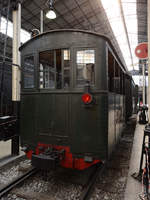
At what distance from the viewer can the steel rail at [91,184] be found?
8.34 feet

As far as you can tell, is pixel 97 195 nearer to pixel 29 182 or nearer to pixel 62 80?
pixel 29 182

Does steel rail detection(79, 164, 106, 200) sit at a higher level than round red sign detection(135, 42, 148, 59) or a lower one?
lower

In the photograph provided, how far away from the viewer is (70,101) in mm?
2891

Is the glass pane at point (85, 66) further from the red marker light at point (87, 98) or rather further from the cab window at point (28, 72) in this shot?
the cab window at point (28, 72)

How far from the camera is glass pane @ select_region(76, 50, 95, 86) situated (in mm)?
2844

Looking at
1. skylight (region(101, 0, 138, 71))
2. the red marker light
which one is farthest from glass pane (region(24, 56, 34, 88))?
skylight (region(101, 0, 138, 71))

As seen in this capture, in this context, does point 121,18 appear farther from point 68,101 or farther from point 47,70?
point 68,101

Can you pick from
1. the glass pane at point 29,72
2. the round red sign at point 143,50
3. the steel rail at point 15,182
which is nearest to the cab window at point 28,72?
the glass pane at point 29,72

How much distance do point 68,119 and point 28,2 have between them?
10676 millimetres

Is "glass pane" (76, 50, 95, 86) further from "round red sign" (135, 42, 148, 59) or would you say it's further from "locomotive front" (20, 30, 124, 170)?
"round red sign" (135, 42, 148, 59)

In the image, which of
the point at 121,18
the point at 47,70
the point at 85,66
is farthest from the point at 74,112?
the point at 121,18

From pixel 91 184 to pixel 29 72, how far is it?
259cm

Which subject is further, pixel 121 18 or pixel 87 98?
pixel 121 18

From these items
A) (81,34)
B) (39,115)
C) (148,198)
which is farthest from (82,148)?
(81,34)
